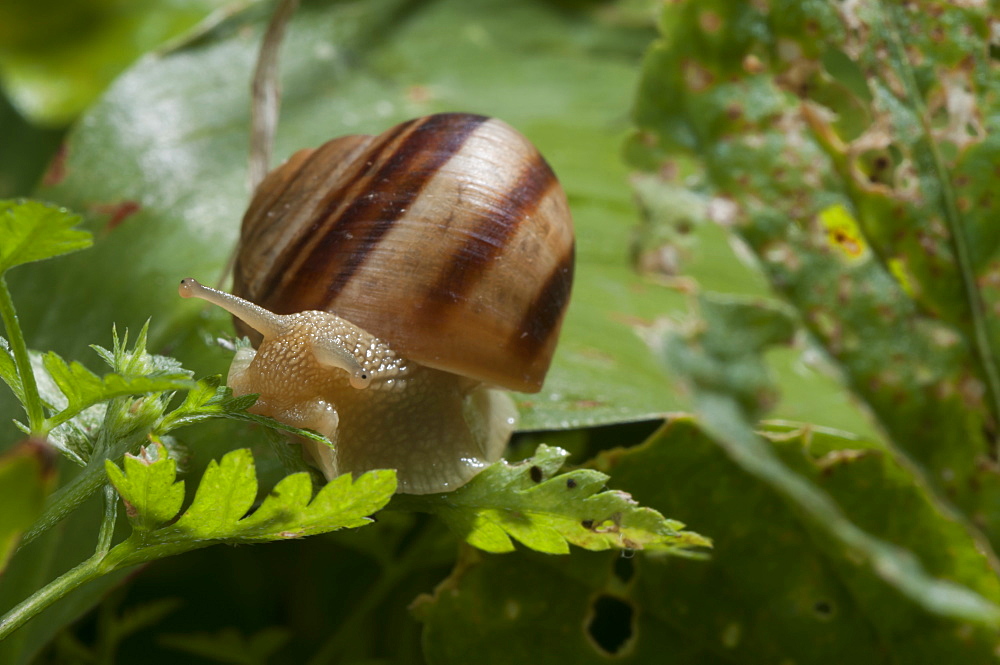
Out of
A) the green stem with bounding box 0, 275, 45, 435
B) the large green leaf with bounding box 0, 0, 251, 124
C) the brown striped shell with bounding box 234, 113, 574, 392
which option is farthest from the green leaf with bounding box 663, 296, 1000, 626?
the large green leaf with bounding box 0, 0, 251, 124

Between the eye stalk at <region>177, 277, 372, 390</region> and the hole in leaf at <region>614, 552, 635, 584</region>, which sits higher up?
the eye stalk at <region>177, 277, 372, 390</region>

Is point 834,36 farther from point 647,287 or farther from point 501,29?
point 501,29

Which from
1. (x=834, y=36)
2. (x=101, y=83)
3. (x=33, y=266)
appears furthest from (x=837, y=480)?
(x=101, y=83)

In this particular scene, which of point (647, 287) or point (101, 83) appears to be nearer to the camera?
point (647, 287)

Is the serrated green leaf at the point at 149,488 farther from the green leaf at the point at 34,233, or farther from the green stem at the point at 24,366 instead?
the green leaf at the point at 34,233

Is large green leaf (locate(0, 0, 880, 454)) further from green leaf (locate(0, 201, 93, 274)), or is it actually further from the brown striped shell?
green leaf (locate(0, 201, 93, 274))

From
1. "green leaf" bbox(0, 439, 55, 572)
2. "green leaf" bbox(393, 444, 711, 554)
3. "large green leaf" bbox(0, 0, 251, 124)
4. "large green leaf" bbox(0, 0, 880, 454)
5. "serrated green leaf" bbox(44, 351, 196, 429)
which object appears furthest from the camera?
"large green leaf" bbox(0, 0, 251, 124)

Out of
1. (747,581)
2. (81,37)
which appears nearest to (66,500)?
(747,581)
